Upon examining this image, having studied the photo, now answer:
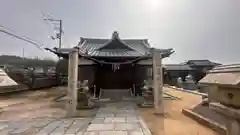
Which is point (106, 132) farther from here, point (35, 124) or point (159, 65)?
point (159, 65)

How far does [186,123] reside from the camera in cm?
565

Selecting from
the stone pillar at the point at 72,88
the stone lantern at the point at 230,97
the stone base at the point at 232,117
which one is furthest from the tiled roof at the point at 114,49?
the stone base at the point at 232,117

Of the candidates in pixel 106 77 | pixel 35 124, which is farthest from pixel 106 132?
pixel 106 77

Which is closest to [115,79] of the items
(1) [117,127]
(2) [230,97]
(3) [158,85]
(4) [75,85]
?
(3) [158,85]

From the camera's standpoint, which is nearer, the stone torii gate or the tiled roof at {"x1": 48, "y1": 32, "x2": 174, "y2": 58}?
the stone torii gate

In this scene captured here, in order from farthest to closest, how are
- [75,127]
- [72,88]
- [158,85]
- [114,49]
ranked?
1. [114,49]
2. [158,85]
3. [72,88]
4. [75,127]

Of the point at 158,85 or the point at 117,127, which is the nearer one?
the point at 117,127

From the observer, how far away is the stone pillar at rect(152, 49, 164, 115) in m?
7.09

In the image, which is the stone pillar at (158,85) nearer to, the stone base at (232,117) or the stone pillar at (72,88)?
the stone pillar at (72,88)

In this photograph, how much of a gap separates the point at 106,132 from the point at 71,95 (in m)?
2.63

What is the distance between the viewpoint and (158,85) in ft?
24.2

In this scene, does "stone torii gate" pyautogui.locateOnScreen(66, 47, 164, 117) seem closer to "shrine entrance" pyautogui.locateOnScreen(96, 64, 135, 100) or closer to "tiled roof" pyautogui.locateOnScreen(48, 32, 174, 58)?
"tiled roof" pyautogui.locateOnScreen(48, 32, 174, 58)

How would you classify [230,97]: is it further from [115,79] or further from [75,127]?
[115,79]

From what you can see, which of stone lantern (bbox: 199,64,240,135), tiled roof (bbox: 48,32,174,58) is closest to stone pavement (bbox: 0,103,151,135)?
stone lantern (bbox: 199,64,240,135)
